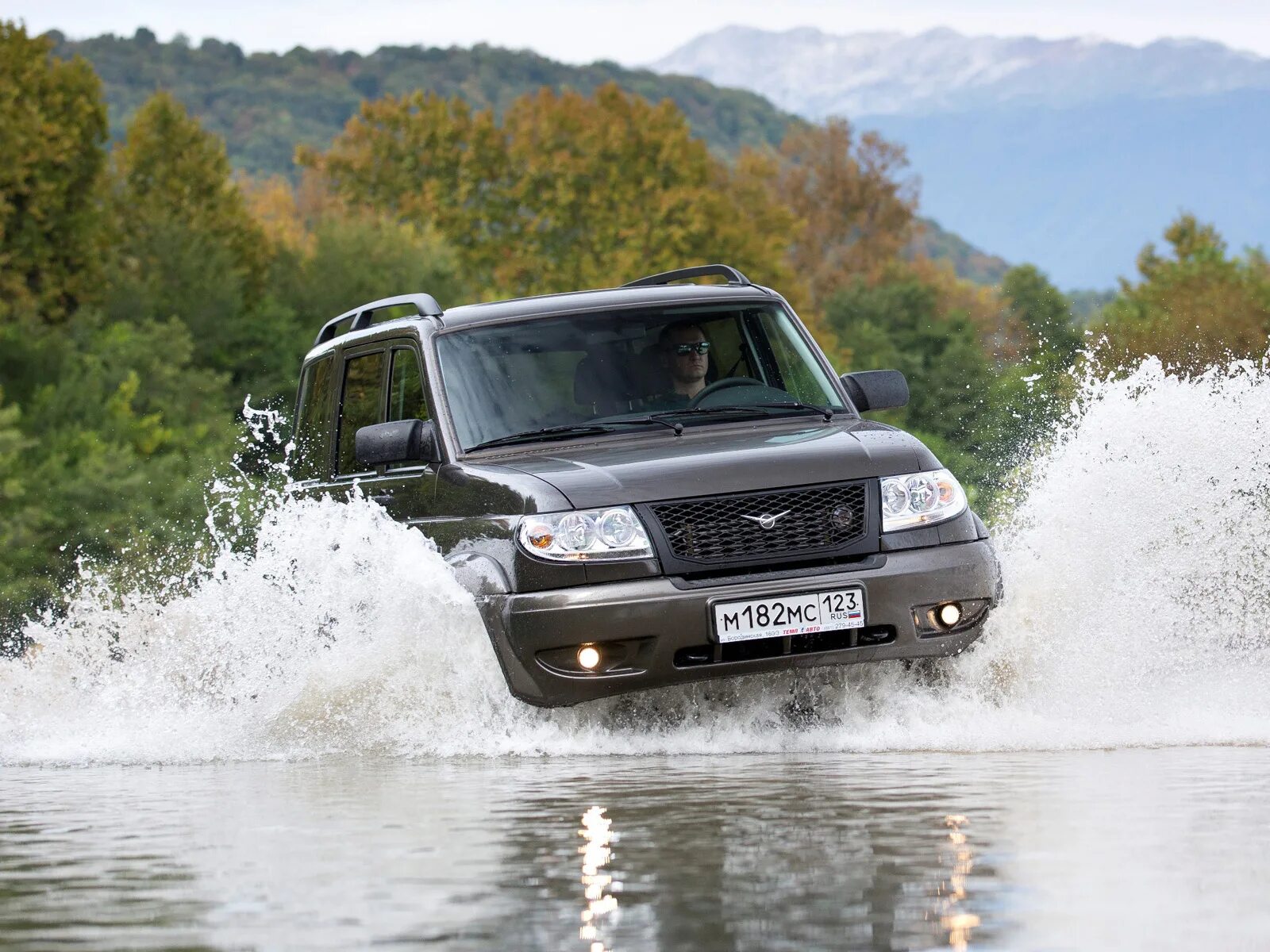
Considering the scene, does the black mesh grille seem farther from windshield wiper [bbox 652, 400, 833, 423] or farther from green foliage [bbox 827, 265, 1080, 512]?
green foliage [bbox 827, 265, 1080, 512]

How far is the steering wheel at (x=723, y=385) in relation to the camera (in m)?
9.72

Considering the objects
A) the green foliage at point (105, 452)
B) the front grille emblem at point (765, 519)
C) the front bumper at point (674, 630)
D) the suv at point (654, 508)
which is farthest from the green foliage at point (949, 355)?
the front grille emblem at point (765, 519)

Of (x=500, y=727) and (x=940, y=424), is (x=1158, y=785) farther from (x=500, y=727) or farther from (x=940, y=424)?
(x=940, y=424)

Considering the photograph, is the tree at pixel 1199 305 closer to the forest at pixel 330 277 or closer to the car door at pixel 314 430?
the forest at pixel 330 277

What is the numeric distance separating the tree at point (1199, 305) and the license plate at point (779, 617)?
1631 inches

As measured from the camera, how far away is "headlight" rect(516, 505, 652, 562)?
8.42 m

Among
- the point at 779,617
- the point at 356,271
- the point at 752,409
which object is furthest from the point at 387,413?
the point at 356,271

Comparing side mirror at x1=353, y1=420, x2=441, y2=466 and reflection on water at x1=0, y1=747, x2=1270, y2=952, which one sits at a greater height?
side mirror at x1=353, y1=420, x2=441, y2=466

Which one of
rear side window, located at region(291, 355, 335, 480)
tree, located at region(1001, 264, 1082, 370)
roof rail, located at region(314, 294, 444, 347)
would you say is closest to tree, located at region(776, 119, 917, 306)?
tree, located at region(1001, 264, 1082, 370)

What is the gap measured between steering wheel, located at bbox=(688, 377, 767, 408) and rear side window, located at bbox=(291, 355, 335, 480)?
1989 millimetres

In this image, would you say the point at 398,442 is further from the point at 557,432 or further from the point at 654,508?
the point at 654,508

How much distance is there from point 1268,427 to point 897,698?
109 inches

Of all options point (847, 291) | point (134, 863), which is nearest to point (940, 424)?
point (847, 291)

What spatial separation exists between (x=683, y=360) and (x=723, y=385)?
190 millimetres
